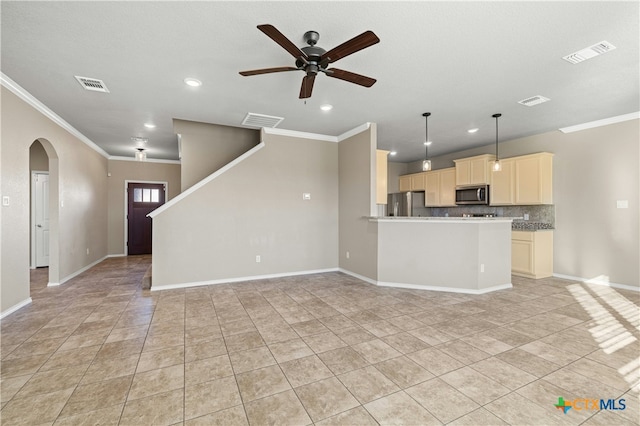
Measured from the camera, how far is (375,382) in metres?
2.06

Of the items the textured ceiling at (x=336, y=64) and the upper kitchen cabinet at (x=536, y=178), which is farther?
the upper kitchen cabinet at (x=536, y=178)

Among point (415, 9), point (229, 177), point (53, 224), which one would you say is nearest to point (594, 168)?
point (415, 9)

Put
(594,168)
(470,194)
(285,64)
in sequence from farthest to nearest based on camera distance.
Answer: (470,194) → (594,168) → (285,64)

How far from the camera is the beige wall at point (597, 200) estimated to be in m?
4.53

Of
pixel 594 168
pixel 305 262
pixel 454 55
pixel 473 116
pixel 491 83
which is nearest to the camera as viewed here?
pixel 454 55

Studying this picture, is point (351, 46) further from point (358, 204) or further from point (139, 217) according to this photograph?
point (139, 217)

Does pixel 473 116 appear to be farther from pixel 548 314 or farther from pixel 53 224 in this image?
pixel 53 224

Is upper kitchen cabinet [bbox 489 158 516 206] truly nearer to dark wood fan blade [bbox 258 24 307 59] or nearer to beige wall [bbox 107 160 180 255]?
dark wood fan blade [bbox 258 24 307 59]

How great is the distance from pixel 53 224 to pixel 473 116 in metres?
A: 7.23

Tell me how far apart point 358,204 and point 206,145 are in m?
3.13

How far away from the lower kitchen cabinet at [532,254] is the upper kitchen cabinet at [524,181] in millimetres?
672

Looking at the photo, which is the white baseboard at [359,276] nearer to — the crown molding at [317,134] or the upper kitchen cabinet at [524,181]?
the crown molding at [317,134]

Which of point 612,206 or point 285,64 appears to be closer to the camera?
point 285,64

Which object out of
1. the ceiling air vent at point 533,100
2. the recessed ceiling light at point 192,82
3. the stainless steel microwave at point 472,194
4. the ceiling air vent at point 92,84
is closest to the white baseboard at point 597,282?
the stainless steel microwave at point 472,194
